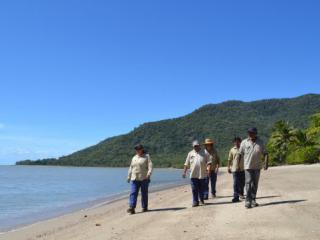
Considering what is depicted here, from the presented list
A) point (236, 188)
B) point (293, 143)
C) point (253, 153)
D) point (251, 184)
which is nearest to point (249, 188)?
point (251, 184)

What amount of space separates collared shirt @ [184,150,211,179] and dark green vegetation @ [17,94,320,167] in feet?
451

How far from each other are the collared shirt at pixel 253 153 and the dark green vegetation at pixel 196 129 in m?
139

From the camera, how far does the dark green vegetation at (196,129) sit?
534 feet

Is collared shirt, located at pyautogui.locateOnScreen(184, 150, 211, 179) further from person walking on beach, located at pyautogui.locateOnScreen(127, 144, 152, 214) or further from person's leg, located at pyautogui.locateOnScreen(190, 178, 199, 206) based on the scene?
person walking on beach, located at pyautogui.locateOnScreen(127, 144, 152, 214)

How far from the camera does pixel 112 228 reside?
37.5 feet

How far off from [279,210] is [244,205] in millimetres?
1428

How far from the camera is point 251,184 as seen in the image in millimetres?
12320

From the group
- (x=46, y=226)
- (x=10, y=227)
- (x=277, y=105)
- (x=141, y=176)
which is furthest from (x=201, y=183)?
(x=277, y=105)

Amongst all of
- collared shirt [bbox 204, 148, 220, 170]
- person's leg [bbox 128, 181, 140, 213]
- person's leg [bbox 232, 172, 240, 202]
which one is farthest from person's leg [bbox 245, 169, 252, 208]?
collared shirt [bbox 204, 148, 220, 170]

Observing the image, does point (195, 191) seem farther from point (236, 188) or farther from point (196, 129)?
point (196, 129)

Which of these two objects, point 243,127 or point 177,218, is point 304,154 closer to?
point 177,218

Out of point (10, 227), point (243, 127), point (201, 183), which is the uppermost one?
point (243, 127)

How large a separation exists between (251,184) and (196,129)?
161758 mm

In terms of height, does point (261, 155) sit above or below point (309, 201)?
above
